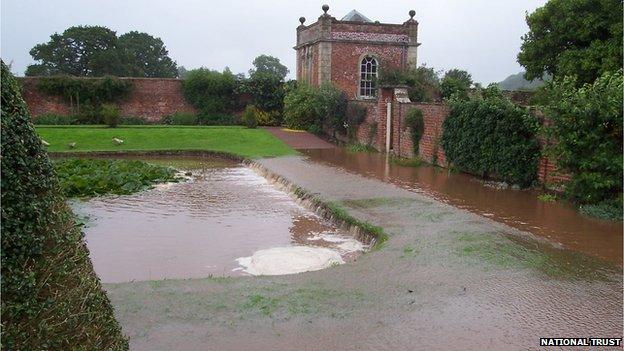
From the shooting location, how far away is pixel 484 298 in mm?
6426

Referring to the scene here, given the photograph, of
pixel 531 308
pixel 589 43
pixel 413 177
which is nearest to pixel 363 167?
pixel 413 177

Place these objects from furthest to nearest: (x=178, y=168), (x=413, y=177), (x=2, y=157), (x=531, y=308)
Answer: (x=178, y=168) → (x=413, y=177) → (x=531, y=308) → (x=2, y=157)

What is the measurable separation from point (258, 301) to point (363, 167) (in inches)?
501

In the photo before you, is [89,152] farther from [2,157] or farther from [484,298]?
[2,157]

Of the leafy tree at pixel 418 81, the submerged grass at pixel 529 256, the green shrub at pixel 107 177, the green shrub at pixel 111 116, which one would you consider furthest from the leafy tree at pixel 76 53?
the submerged grass at pixel 529 256

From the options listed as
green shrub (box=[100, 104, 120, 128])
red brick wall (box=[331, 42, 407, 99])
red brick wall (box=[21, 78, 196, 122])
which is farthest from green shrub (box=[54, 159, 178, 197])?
red brick wall (box=[331, 42, 407, 99])

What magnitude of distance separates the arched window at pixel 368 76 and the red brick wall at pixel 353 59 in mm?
291

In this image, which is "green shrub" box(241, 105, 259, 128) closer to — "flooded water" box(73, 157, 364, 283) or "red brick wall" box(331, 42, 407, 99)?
"red brick wall" box(331, 42, 407, 99)

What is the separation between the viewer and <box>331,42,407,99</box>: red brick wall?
108 feet

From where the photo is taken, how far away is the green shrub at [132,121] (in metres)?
33.5

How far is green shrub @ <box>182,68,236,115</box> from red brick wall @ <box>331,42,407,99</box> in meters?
6.43

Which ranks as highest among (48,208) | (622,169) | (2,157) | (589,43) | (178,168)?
(589,43)

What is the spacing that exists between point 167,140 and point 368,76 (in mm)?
12565
